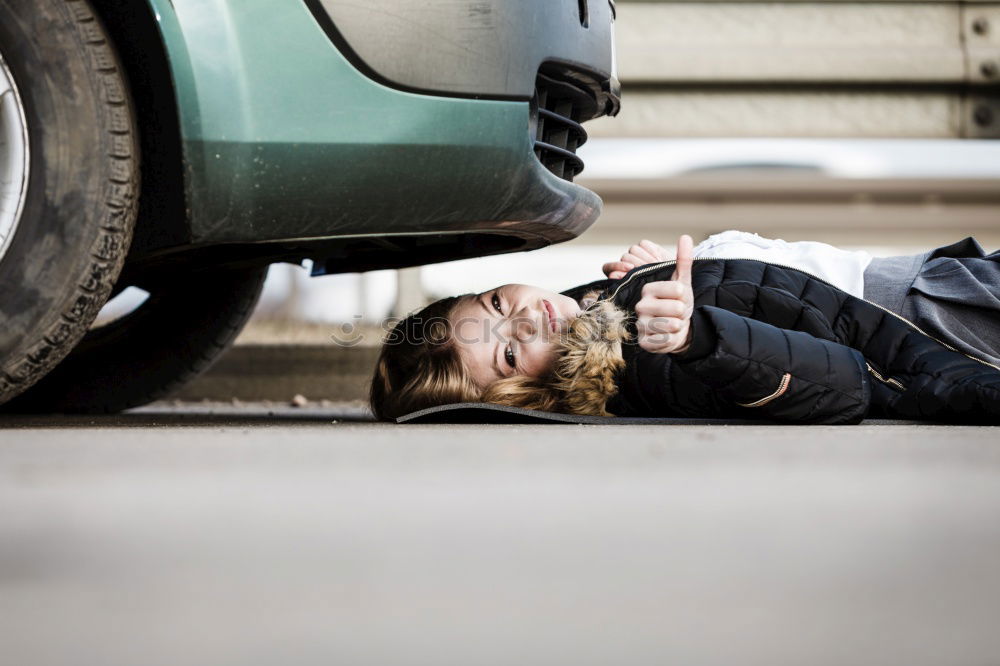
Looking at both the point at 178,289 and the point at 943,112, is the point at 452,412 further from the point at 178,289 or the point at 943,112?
the point at 943,112

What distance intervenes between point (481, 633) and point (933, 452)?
0.98 metres

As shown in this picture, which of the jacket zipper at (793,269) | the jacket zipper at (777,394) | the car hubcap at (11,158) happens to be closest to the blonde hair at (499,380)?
the jacket zipper at (793,269)

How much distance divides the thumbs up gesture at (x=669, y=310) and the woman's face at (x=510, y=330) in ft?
1.71

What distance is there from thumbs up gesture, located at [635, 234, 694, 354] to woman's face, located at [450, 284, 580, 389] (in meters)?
0.52

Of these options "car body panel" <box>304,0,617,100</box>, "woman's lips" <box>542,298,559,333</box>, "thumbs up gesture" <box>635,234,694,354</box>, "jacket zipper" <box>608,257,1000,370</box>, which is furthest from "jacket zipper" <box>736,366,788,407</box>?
"car body panel" <box>304,0,617,100</box>

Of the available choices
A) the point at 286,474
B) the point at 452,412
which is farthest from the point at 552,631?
the point at 452,412

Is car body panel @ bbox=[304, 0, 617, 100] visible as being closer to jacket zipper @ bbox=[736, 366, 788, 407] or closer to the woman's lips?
the woman's lips

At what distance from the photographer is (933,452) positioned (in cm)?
179

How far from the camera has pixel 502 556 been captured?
1358 mm

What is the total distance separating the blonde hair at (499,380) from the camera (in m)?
2.56

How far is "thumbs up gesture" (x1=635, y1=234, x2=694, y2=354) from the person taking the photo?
82.3 inches

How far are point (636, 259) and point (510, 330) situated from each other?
514 millimetres

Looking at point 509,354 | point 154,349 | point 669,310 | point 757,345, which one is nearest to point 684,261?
point 669,310

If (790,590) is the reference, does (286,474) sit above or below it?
above
